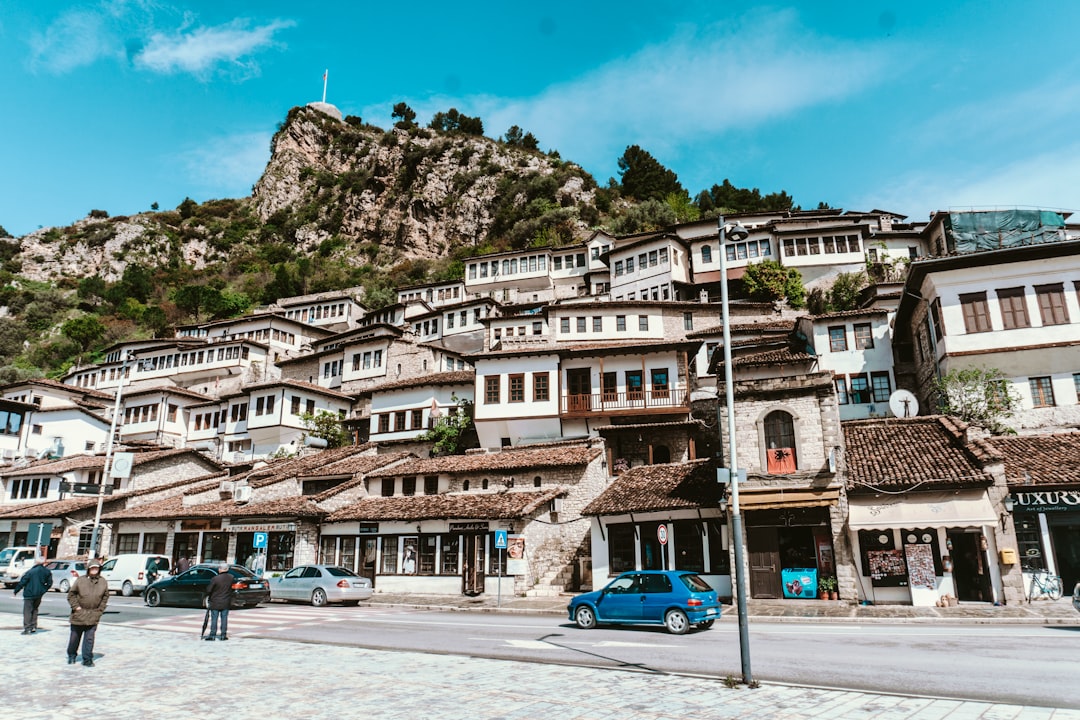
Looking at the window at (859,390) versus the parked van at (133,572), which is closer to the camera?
the parked van at (133,572)

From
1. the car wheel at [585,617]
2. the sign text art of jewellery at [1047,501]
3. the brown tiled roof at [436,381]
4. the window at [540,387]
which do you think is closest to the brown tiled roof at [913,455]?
the sign text art of jewellery at [1047,501]

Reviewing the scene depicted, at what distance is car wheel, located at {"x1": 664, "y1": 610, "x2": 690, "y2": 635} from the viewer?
17.5 metres

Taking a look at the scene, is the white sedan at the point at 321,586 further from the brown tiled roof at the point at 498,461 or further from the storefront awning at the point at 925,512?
the storefront awning at the point at 925,512

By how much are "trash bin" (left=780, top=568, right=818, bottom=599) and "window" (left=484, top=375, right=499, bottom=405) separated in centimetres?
2079

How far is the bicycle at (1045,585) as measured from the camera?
22.7 m

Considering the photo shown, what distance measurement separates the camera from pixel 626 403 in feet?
130

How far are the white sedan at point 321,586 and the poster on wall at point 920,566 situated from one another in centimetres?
2087

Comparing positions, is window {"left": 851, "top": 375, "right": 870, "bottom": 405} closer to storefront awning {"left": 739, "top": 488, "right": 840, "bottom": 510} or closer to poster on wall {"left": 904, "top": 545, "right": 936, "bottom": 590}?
poster on wall {"left": 904, "top": 545, "right": 936, "bottom": 590}

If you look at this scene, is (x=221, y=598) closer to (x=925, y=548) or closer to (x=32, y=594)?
(x=32, y=594)

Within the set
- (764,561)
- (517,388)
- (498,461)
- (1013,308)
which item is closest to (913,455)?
(764,561)

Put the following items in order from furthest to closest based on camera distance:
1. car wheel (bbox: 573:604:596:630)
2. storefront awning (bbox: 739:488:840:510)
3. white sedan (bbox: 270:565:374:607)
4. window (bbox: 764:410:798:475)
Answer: white sedan (bbox: 270:565:374:607) < window (bbox: 764:410:798:475) < storefront awning (bbox: 739:488:840:510) < car wheel (bbox: 573:604:596:630)

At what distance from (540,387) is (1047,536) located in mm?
25186

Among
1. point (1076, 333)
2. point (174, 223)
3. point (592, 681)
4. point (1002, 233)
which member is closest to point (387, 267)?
point (174, 223)

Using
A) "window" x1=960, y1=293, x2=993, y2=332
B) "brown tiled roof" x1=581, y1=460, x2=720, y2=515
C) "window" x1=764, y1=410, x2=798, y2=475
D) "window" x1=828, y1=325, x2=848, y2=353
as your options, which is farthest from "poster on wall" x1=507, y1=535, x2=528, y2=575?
"window" x1=828, y1=325, x2=848, y2=353
